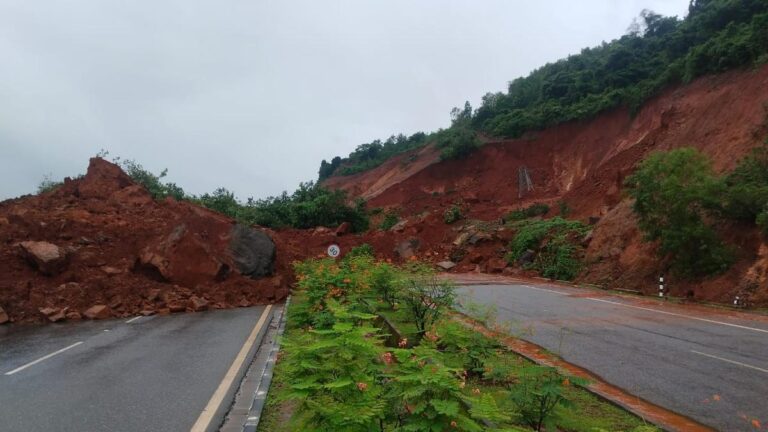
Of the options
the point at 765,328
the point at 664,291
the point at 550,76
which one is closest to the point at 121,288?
the point at 765,328

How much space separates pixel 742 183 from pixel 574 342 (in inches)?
511

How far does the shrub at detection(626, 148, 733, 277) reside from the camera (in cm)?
1905

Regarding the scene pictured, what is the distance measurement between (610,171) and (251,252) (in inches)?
1209

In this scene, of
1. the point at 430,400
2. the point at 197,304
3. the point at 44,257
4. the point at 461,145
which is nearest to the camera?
the point at 430,400

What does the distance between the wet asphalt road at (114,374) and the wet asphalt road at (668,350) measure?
506 centimetres

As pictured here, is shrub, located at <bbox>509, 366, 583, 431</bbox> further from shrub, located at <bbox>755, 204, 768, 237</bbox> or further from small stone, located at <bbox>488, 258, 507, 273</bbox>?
small stone, located at <bbox>488, 258, 507, 273</bbox>

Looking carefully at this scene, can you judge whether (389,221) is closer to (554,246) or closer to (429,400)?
(554,246)

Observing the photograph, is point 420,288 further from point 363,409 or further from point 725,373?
point 363,409

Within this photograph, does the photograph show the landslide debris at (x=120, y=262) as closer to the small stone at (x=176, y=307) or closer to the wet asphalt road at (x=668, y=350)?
the small stone at (x=176, y=307)

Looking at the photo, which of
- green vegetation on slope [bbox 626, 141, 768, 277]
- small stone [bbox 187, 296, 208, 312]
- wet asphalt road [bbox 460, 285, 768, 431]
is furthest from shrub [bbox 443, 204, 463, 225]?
small stone [bbox 187, 296, 208, 312]

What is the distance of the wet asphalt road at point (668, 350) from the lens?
668cm

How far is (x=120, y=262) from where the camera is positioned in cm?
1855

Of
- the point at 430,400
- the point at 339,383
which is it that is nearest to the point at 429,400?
the point at 430,400

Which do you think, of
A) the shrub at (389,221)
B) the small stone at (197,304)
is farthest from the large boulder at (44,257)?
the shrub at (389,221)
